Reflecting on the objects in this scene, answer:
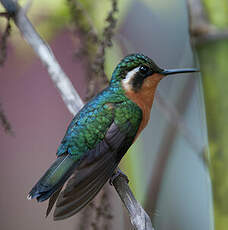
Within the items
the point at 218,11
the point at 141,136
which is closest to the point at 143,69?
the point at 218,11

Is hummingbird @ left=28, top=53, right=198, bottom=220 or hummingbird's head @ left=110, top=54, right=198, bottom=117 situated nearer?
hummingbird @ left=28, top=53, right=198, bottom=220

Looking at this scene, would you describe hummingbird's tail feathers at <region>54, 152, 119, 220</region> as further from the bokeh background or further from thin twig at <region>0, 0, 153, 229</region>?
the bokeh background

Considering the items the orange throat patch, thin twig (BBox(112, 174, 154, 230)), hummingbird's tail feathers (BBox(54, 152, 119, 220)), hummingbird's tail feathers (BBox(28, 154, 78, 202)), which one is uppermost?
the orange throat patch

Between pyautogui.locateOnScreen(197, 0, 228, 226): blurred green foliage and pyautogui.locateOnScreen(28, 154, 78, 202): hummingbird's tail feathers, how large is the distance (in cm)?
41

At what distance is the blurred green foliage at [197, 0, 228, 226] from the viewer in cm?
93

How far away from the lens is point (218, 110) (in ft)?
3.10

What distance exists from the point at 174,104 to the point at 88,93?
45 centimetres

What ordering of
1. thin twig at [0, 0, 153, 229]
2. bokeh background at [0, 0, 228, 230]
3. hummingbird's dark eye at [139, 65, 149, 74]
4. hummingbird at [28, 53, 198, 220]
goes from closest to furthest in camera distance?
hummingbird at [28, 53, 198, 220] → thin twig at [0, 0, 153, 229] → hummingbird's dark eye at [139, 65, 149, 74] → bokeh background at [0, 0, 228, 230]

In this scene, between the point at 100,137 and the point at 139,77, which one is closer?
the point at 100,137

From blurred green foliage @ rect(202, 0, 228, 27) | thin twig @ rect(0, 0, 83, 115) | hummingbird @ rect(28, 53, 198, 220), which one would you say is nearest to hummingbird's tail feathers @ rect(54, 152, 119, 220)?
hummingbird @ rect(28, 53, 198, 220)

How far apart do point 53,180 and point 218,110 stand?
479 mm

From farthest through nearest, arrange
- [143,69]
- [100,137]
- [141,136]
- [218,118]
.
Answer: [141,136], [143,69], [100,137], [218,118]

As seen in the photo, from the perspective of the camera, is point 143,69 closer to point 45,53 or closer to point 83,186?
point 45,53

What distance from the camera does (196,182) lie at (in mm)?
2049
